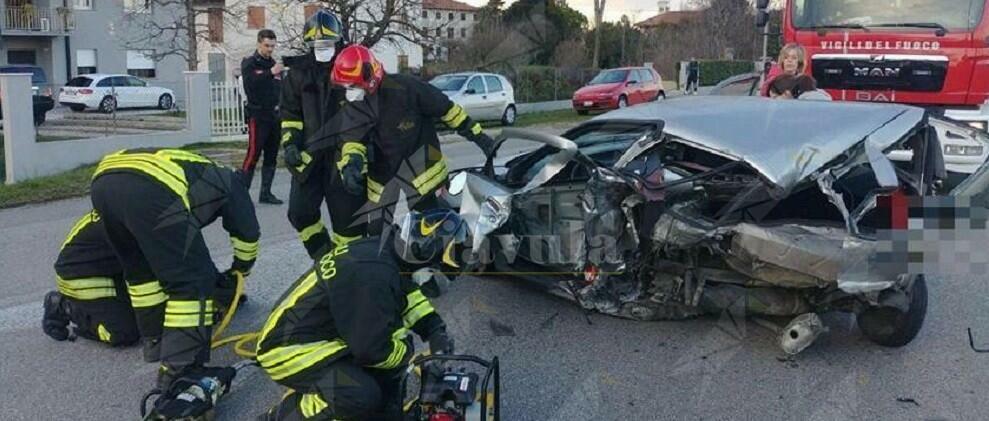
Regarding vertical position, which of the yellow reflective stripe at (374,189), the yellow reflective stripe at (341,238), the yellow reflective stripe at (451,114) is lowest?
the yellow reflective stripe at (341,238)

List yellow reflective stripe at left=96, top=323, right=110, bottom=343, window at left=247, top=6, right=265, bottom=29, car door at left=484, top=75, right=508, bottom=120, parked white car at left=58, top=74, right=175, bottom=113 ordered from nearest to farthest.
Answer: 1. yellow reflective stripe at left=96, top=323, right=110, bottom=343
2. car door at left=484, top=75, right=508, bottom=120
3. parked white car at left=58, top=74, right=175, bottom=113
4. window at left=247, top=6, right=265, bottom=29

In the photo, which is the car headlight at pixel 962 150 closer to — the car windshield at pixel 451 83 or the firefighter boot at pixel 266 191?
the firefighter boot at pixel 266 191

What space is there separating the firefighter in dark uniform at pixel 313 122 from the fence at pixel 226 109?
1010 cm

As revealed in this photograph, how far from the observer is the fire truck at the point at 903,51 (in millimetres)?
7879

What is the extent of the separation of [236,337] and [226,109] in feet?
36.8

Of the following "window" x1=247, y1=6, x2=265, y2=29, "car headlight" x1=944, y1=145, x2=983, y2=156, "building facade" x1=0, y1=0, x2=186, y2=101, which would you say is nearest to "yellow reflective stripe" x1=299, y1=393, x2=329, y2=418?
"car headlight" x1=944, y1=145, x2=983, y2=156

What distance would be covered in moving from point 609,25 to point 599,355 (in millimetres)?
41006

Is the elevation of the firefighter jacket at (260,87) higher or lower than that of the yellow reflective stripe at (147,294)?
higher

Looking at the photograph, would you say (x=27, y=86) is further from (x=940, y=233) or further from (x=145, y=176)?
(x=940, y=233)

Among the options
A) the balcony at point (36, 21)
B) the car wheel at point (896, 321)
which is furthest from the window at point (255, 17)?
the car wheel at point (896, 321)

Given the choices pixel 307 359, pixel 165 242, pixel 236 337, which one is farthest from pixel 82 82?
pixel 307 359

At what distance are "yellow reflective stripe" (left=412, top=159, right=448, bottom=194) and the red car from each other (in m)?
17.8

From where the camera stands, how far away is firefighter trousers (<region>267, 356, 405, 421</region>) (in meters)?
3.36

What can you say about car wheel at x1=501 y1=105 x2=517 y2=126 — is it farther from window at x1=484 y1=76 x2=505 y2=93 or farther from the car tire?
the car tire
